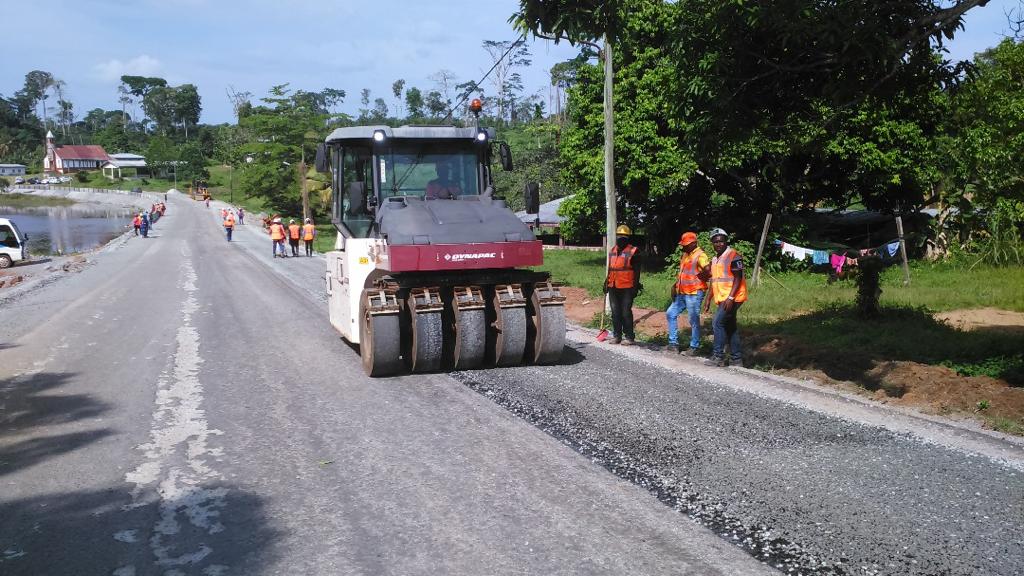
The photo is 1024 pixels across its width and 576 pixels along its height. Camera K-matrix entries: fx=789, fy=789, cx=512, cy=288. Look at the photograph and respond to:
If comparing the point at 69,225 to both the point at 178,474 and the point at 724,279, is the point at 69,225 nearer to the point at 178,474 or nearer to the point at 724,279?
the point at 724,279

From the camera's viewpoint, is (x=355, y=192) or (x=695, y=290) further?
(x=695, y=290)

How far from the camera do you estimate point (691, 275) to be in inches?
433

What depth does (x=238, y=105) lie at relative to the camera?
114 metres

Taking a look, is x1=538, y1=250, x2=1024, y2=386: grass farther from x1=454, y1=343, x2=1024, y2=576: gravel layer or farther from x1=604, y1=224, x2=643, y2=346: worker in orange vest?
x1=454, y1=343, x2=1024, y2=576: gravel layer

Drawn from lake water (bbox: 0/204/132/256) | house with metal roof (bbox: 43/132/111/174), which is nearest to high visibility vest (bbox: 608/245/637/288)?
lake water (bbox: 0/204/132/256)

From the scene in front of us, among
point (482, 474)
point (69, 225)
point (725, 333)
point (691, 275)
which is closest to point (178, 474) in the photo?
point (482, 474)

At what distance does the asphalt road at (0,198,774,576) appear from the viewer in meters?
4.50

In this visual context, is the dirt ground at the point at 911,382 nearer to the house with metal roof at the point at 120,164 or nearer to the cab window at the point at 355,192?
the cab window at the point at 355,192

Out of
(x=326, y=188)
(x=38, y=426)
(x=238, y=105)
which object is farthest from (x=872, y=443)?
(x=238, y=105)

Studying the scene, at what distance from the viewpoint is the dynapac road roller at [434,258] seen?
927cm

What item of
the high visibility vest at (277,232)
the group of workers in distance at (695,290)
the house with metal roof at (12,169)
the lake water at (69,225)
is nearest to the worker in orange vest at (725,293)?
the group of workers in distance at (695,290)

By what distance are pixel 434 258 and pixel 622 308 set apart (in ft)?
11.9

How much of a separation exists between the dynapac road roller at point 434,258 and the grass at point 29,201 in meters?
121

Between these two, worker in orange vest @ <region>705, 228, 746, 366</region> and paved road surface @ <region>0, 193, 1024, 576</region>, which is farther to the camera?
worker in orange vest @ <region>705, 228, 746, 366</region>
